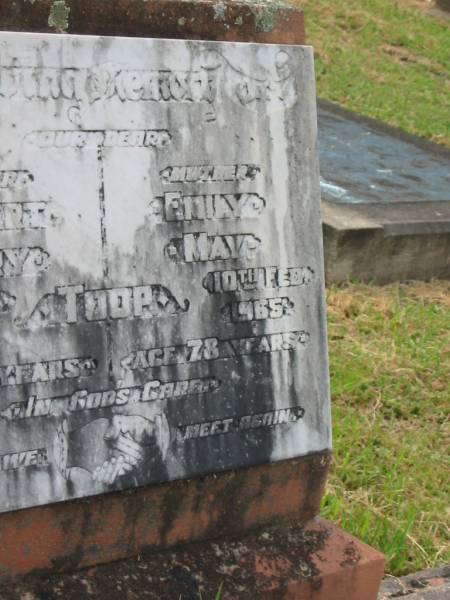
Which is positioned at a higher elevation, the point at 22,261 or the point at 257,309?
the point at 22,261

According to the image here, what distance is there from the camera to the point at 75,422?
190cm

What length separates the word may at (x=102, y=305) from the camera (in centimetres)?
185

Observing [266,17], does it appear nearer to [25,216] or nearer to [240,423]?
[25,216]

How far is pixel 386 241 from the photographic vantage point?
14.4 ft

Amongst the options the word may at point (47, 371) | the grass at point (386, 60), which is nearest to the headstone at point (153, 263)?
the word may at point (47, 371)

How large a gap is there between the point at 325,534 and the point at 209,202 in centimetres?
78

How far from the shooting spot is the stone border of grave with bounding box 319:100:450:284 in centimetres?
428

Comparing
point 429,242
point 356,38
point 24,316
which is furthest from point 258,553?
point 356,38

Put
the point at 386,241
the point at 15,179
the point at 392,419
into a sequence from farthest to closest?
the point at 386,241, the point at 392,419, the point at 15,179

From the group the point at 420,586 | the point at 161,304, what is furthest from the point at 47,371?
the point at 420,586

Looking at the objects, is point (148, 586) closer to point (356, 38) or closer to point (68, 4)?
point (68, 4)

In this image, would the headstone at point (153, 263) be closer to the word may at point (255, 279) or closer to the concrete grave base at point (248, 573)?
the word may at point (255, 279)

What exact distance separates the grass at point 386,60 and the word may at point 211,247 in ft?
18.7

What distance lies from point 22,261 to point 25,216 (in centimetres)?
8
